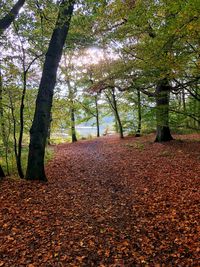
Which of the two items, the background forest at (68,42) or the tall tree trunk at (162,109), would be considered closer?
the background forest at (68,42)

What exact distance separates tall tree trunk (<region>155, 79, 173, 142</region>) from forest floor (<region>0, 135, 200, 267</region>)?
10.4 ft

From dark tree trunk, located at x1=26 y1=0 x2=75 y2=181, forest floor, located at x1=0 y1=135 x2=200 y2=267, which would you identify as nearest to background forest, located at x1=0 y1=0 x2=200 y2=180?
dark tree trunk, located at x1=26 y1=0 x2=75 y2=181

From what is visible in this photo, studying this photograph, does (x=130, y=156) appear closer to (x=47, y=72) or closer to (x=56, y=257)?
(x=47, y=72)

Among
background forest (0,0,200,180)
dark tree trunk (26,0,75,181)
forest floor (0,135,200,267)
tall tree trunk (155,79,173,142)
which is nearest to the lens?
forest floor (0,135,200,267)

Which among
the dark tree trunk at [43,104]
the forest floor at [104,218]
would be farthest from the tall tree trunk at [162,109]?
the dark tree trunk at [43,104]

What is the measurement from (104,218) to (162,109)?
7559 mm

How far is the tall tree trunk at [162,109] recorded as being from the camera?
38.9 ft

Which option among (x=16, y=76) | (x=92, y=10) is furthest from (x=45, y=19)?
(x=16, y=76)

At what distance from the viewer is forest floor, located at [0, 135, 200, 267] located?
4.24 m

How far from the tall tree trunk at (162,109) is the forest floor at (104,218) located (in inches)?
125

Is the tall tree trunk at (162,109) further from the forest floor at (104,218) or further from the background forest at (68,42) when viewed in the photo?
the forest floor at (104,218)

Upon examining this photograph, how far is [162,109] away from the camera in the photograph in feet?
38.9

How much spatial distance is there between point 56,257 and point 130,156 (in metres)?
8.35

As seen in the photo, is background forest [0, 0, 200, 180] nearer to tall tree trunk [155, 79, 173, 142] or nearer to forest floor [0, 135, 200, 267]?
tall tree trunk [155, 79, 173, 142]
